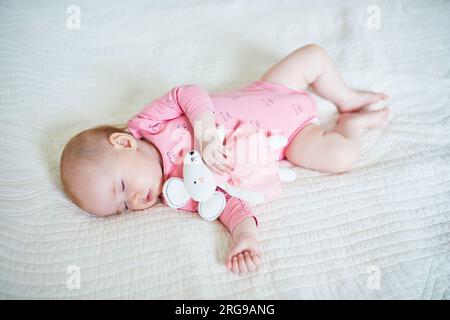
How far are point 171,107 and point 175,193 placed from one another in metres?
0.26

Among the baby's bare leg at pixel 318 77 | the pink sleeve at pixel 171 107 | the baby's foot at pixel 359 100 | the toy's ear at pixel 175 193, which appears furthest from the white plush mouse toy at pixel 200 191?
the baby's foot at pixel 359 100

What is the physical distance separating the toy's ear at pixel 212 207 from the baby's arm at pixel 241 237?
0.02 m

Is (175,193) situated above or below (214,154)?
below

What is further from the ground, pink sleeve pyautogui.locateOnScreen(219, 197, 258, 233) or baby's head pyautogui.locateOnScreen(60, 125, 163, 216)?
baby's head pyautogui.locateOnScreen(60, 125, 163, 216)

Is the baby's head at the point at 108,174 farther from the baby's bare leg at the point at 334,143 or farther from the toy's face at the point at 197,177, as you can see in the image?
the baby's bare leg at the point at 334,143

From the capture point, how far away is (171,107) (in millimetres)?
1123

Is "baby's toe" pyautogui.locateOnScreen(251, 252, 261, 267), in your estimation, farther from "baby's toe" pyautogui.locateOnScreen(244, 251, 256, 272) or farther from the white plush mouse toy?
the white plush mouse toy

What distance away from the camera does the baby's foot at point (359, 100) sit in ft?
4.26

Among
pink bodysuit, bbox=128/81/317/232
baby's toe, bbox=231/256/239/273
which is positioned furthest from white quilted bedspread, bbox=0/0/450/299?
pink bodysuit, bbox=128/81/317/232

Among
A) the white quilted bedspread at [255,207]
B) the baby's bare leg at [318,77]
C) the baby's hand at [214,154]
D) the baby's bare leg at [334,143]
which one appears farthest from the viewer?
the baby's bare leg at [318,77]

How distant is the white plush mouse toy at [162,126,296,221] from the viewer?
991 millimetres

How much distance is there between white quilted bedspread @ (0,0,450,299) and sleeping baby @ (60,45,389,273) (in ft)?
0.16

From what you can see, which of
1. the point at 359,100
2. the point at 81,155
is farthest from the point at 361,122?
the point at 81,155

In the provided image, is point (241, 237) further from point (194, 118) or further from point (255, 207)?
point (194, 118)
